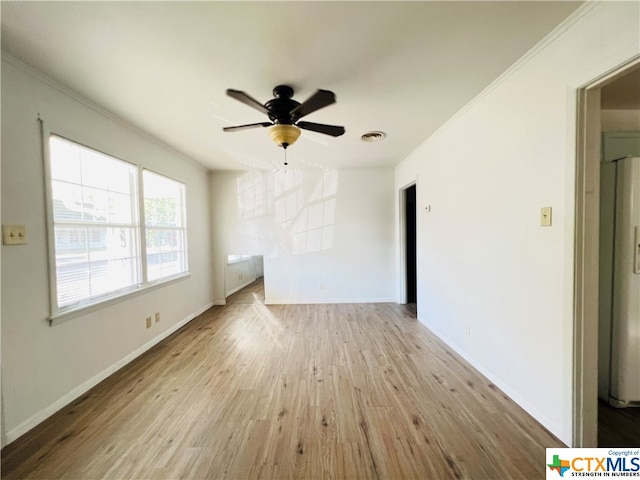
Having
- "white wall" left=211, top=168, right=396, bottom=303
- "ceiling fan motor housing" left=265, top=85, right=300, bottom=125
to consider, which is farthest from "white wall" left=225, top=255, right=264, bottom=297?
"ceiling fan motor housing" left=265, top=85, right=300, bottom=125

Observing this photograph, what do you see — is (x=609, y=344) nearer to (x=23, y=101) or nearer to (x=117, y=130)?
(x=23, y=101)

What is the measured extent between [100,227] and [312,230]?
307cm

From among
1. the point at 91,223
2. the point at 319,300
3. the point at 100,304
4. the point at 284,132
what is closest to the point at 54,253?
the point at 91,223

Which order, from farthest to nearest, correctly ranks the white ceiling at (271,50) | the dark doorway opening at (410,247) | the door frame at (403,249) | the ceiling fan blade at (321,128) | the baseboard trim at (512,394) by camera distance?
the dark doorway opening at (410,247), the door frame at (403,249), the ceiling fan blade at (321,128), the baseboard trim at (512,394), the white ceiling at (271,50)

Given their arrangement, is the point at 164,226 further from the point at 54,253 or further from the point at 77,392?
the point at 77,392

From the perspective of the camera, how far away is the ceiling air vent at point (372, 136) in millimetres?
2931

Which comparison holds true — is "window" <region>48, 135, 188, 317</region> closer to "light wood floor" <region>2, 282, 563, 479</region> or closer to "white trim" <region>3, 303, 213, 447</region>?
"white trim" <region>3, 303, 213, 447</region>

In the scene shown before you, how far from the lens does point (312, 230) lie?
465cm

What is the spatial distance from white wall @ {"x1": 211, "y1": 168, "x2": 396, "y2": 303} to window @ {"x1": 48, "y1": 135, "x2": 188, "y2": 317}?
145 cm

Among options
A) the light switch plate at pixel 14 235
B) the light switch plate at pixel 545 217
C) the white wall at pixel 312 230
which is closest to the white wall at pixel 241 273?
the white wall at pixel 312 230

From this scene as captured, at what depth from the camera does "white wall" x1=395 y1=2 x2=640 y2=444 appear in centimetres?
137

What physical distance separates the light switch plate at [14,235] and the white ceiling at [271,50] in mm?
1138

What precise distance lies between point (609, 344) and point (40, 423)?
412 centimetres

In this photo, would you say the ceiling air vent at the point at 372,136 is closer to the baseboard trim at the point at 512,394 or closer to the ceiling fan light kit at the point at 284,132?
the ceiling fan light kit at the point at 284,132
